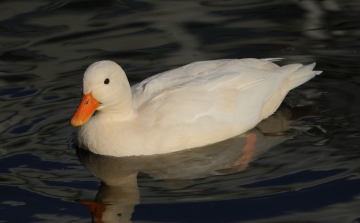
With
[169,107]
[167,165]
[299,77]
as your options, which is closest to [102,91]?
[169,107]

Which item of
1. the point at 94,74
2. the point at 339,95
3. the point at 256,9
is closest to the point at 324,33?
the point at 256,9

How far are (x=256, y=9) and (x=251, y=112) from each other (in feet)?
13.3

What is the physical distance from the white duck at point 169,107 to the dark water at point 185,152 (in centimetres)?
16

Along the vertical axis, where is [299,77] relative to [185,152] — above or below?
above

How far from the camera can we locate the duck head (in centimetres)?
680

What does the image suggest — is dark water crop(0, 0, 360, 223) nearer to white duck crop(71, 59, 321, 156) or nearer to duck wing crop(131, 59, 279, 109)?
white duck crop(71, 59, 321, 156)

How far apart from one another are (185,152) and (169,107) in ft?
1.61

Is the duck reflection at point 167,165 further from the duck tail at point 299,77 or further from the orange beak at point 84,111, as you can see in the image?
the duck tail at point 299,77

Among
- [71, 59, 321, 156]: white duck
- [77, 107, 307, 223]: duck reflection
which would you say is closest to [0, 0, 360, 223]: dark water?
[77, 107, 307, 223]: duck reflection

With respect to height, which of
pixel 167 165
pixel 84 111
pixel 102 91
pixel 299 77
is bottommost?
pixel 167 165

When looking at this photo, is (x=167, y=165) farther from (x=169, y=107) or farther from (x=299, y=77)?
(x=299, y=77)

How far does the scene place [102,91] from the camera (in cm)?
688

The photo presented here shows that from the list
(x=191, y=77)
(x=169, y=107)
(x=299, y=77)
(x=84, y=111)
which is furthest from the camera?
(x=299, y=77)

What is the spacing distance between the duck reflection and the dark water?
0.02m
